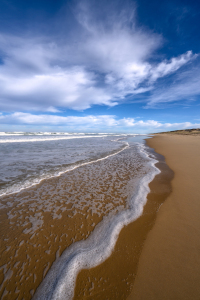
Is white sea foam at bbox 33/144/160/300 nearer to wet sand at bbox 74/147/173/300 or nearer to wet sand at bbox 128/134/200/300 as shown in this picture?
wet sand at bbox 74/147/173/300

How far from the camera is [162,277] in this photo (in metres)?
2.07

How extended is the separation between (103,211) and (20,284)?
2328 millimetres

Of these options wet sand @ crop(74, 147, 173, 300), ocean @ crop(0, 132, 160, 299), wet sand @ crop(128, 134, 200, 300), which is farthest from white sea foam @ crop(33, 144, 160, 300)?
wet sand @ crop(128, 134, 200, 300)

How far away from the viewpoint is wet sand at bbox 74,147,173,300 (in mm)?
1887

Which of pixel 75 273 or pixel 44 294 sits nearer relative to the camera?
pixel 44 294

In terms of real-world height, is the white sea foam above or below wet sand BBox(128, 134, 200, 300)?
below

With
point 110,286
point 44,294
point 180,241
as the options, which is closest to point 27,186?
point 44,294

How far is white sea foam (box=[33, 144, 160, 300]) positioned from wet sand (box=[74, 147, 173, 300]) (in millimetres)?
112

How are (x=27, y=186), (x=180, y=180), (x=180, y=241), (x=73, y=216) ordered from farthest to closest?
(x=180, y=180) → (x=27, y=186) → (x=73, y=216) → (x=180, y=241)

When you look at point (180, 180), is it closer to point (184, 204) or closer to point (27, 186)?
point (184, 204)

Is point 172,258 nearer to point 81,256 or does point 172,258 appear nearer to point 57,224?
point 81,256

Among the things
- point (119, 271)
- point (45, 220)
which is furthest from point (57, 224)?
point (119, 271)

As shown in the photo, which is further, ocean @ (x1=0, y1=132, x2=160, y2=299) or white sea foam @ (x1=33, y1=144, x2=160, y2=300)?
ocean @ (x1=0, y1=132, x2=160, y2=299)

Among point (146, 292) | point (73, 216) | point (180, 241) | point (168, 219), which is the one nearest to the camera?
point (146, 292)
